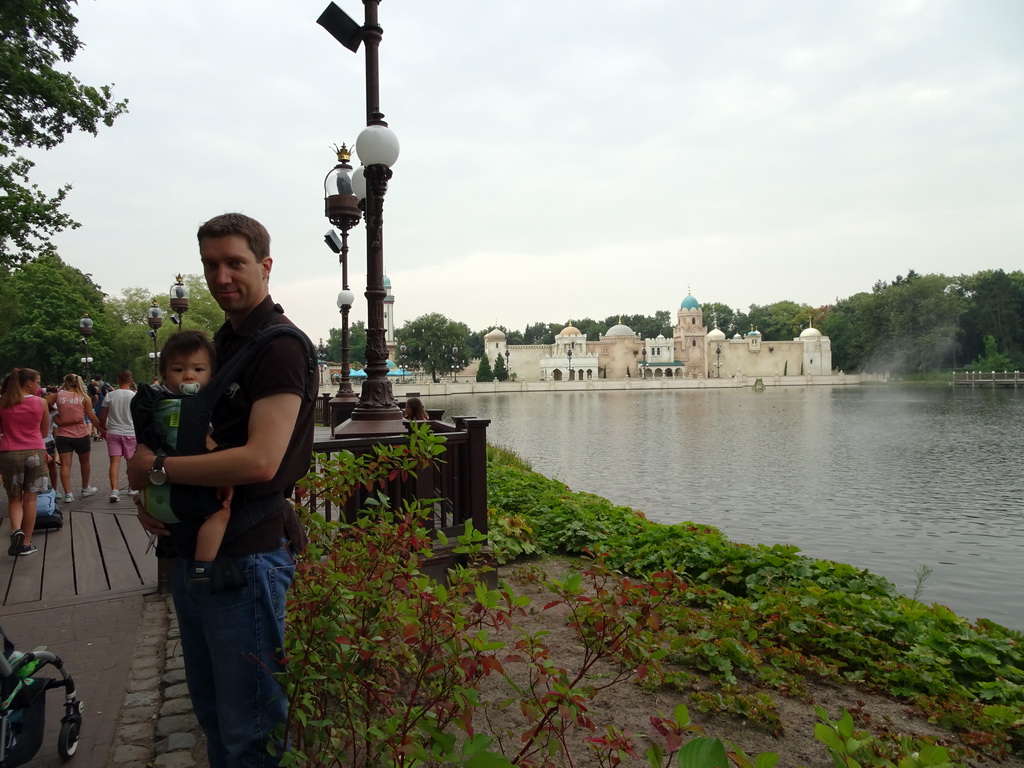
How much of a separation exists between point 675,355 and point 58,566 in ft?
302

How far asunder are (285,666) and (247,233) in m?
1.31

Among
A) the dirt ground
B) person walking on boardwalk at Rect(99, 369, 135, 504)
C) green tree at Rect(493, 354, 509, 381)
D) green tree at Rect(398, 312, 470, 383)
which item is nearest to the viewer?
the dirt ground

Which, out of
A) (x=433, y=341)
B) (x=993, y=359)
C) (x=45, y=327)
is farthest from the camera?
(x=433, y=341)

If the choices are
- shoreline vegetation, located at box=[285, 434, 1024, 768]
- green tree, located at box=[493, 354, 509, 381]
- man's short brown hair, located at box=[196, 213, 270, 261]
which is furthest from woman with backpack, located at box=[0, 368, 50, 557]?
green tree, located at box=[493, 354, 509, 381]

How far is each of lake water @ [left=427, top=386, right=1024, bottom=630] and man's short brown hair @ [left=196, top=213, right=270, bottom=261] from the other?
A: 707 cm

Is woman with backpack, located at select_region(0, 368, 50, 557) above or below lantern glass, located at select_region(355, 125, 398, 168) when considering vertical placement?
below

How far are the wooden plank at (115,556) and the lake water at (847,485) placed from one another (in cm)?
728

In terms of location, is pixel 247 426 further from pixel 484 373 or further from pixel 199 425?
pixel 484 373

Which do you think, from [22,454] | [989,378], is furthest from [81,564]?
[989,378]

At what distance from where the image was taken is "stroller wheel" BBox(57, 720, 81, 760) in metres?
2.90

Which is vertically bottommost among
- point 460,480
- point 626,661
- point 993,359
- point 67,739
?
point 67,739

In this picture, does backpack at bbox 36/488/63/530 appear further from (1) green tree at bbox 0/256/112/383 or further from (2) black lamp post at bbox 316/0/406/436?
(1) green tree at bbox 0/256/112/383

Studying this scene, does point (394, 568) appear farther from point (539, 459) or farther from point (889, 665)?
point (539, 459)

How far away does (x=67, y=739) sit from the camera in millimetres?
Result: 2912
